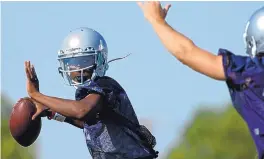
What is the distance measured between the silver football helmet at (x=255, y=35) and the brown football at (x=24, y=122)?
2.92 meters

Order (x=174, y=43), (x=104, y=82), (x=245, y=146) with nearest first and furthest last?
(x=174, y=43) → (x=104, y=82) → (x=245, y=146)

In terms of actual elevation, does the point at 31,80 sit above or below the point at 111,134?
above

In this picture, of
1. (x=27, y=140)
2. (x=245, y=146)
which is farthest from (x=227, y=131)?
(x=27, y=140)

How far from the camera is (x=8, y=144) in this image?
3300 centimetres

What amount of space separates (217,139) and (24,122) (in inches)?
1223

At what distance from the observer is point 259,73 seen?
7.34 meters

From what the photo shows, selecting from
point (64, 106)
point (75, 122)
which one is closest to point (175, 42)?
point (64, 106)

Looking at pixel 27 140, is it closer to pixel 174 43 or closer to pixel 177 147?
pixel 174 43

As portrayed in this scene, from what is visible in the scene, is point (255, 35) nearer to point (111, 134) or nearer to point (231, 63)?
point (231, 63)

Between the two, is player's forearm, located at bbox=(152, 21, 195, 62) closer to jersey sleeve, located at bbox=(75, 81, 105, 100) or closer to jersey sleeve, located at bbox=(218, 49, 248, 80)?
jersey sleeve, located at bbox=(218, 49, 248, 80)

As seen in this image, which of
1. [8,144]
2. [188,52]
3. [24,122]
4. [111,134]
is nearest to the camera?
[188,52]

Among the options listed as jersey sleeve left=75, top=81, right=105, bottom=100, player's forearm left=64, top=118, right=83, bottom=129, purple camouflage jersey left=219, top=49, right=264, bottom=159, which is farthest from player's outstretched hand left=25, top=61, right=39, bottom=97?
purple camouflage jersey left=219, top=49, right=264, bottom=159

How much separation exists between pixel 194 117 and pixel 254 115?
35.3 m

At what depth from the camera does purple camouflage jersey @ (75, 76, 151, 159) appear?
9531mm
